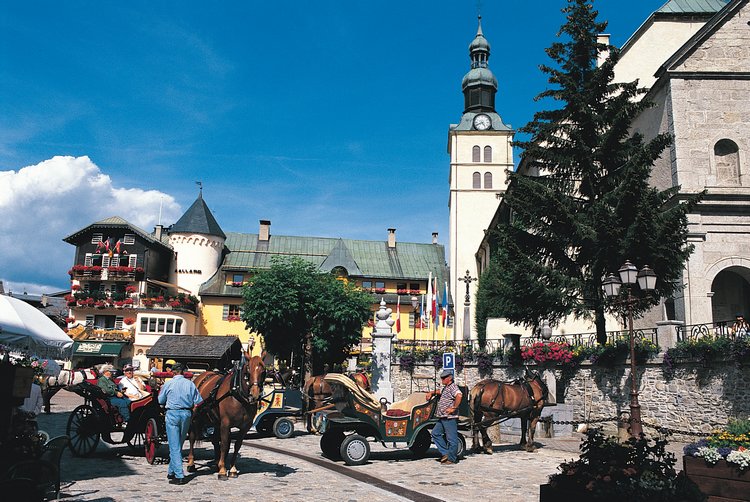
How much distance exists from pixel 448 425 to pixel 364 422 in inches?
67.0

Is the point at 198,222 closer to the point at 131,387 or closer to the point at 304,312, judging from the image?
the point at 304,312

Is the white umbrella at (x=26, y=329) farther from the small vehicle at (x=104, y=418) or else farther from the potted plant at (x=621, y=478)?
the potted plant at (x=621, y=478)

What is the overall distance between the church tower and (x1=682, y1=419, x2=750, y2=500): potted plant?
171 feet

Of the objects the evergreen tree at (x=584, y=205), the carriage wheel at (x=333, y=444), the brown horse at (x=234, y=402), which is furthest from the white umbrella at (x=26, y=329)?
the evergreen tree at (x=584, y=205)

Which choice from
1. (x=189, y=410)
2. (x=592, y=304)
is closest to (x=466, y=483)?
(x=189, y=410)

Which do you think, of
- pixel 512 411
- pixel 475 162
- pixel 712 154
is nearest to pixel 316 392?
pixel 512 411

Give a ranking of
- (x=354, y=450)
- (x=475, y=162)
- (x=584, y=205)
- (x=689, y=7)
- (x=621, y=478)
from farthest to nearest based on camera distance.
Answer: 1. (x=475, y=162)
2. (x=689, y=7)
3. (x=584, y=205)
4. (x=354, y=450)
5. (x=621, y=478)

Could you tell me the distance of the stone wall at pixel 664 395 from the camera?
55.7ft

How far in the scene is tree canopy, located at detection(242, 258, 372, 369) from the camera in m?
35.2

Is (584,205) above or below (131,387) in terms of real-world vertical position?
above

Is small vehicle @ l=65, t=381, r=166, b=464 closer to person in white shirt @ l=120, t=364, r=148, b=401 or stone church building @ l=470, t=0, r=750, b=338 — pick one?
person in white shirt @ l=120, t=364, r=148, b=401

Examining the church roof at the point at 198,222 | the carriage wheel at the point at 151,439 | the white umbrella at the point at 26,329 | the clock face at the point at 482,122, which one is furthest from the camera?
the clock face at the point at 482,122

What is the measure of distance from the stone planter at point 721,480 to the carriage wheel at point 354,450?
20.7ft

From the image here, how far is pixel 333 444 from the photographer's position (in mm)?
12352
